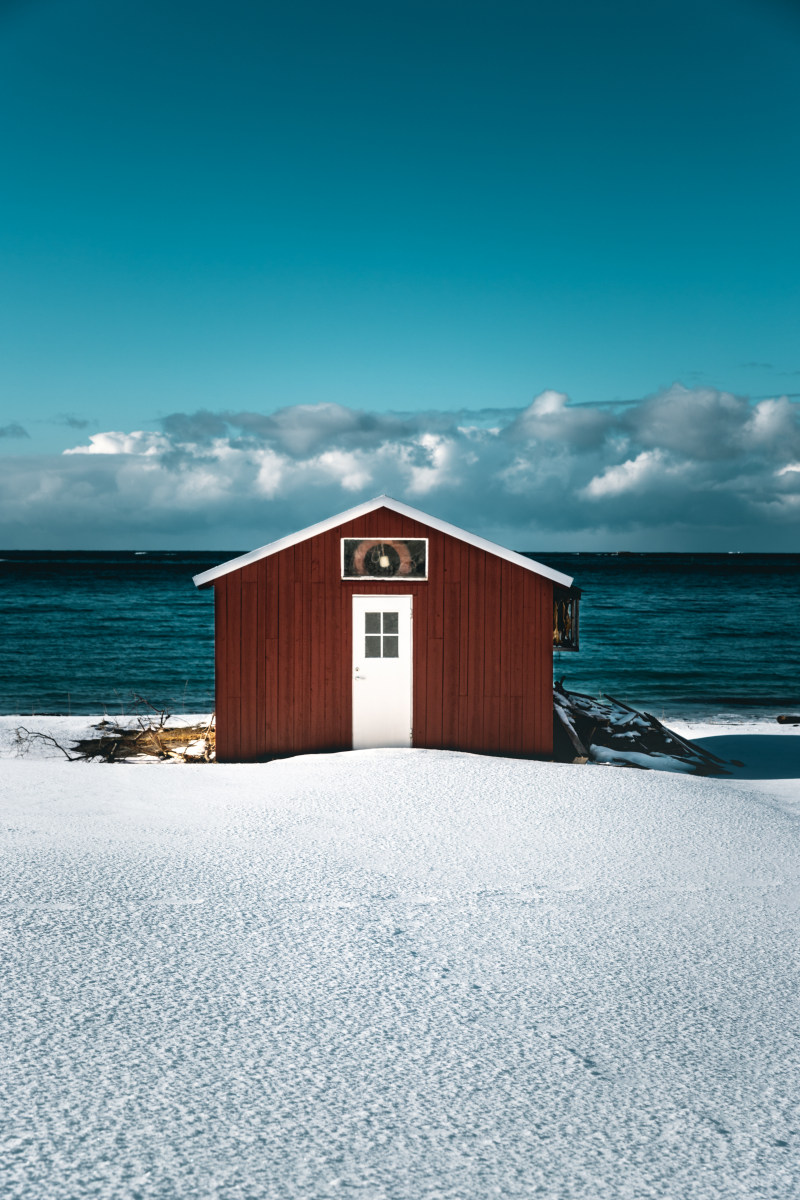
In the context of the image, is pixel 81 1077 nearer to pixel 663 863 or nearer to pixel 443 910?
pixel 443 910

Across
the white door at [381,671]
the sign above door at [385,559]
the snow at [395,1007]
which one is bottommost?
the snow at [395,1007]

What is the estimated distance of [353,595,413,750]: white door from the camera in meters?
11.3

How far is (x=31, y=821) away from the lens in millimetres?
7590

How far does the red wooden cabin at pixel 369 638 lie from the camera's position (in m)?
11.2

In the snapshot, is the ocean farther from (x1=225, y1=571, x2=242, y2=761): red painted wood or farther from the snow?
the snow

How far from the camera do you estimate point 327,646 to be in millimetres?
11227

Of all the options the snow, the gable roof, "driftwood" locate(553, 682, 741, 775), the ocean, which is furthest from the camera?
the ocean

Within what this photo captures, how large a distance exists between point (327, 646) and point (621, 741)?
5.42 metres

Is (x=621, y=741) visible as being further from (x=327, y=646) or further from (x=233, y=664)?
(x=233, y=664)

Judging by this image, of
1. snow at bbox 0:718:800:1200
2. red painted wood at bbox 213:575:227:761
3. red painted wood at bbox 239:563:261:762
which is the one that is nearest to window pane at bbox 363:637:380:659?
red painted wood at bbox 239:563:261:762

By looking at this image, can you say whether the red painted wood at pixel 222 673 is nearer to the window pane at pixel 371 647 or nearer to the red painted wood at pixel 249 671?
the red painted wood at pixel 249 671

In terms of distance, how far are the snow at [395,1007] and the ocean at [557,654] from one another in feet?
44.7

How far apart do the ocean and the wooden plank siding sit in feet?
30.5

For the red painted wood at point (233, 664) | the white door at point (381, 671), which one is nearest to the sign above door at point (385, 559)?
the white door at point (381, 671)
